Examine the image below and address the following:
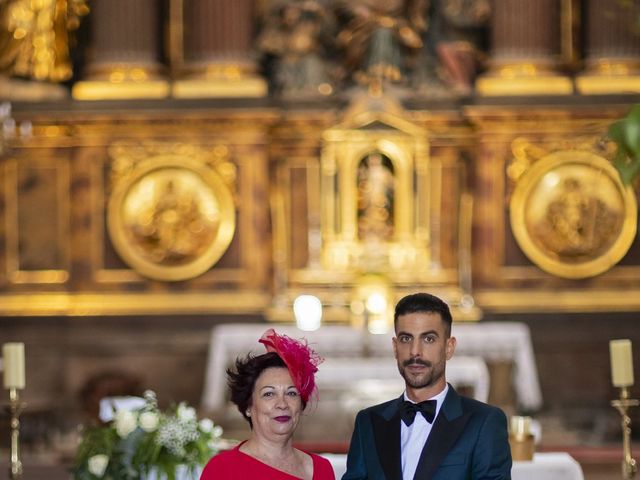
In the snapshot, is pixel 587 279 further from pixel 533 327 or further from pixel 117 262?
pixel 117 262

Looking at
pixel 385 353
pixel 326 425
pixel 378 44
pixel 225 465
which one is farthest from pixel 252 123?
pixel 225 465

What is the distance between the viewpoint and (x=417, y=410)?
15.4 feet

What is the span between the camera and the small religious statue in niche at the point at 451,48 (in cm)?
1571

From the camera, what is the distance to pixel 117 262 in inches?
596

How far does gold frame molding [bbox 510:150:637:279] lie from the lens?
15.0 meters

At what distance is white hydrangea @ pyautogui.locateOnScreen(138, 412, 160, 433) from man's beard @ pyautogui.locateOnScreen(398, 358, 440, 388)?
2536mm

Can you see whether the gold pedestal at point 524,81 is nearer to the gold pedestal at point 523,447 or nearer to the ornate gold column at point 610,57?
the ornate gold column at point 610,57

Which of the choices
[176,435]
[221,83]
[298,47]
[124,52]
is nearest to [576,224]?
[298,47]

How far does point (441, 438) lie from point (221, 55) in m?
11.1

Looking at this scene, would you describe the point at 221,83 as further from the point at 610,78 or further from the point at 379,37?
the point at 610,78

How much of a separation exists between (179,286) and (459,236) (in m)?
2.87

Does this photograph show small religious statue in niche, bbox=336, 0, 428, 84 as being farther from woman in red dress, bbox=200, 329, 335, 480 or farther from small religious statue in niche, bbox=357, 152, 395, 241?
woman in red dress, bbox=200, 329, 335, 480

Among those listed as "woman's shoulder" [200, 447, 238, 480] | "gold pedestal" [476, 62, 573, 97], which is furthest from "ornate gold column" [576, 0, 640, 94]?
"woman's shoulder" [200, 447, 238, 480]

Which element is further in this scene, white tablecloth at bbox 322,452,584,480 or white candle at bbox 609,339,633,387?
white candle at bbox 609,339,633,387
